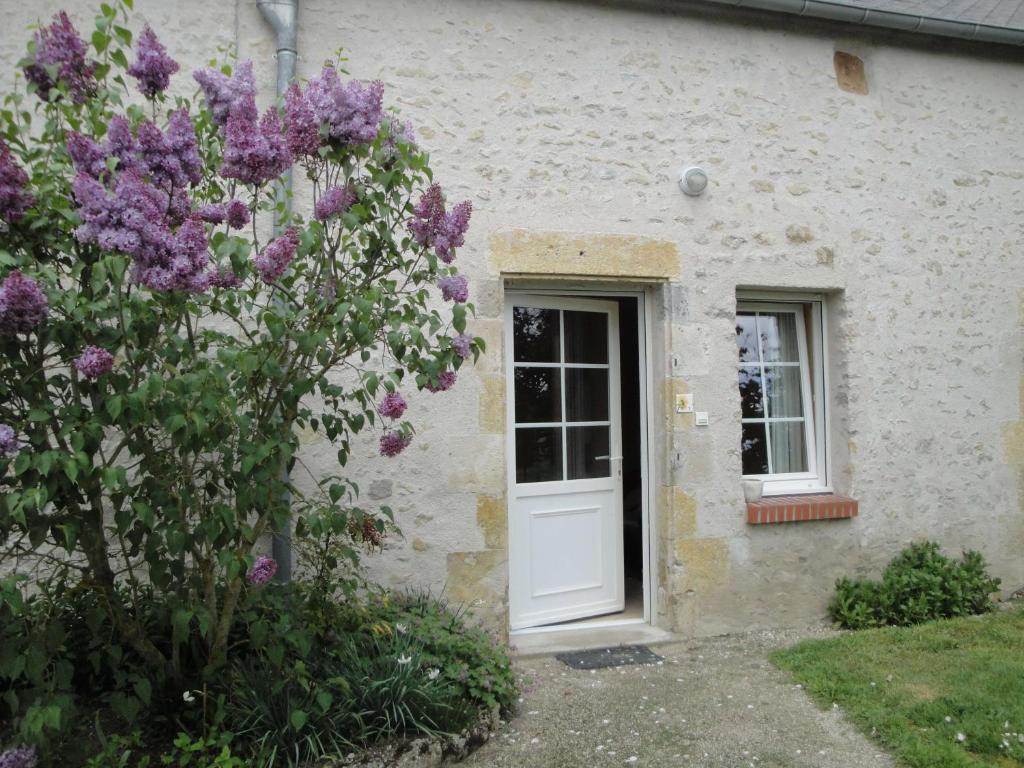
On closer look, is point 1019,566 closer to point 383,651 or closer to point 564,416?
point 564,416

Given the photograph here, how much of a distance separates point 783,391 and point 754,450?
450mm

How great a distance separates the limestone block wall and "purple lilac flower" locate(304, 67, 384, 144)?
1571 millimetres

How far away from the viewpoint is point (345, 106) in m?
2.99

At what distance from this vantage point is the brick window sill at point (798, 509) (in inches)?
199

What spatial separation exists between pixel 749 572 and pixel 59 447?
3792 millimetres

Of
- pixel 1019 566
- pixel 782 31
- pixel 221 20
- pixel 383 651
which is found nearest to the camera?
pixel 383 651

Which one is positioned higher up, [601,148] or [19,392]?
[601,148]

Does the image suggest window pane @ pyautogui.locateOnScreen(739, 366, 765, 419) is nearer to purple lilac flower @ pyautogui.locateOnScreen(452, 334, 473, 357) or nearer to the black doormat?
the black doormat

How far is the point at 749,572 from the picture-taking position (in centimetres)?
506

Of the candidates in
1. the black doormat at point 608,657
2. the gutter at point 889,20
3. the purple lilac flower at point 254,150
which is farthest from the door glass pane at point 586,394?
the purple lilac flower at point 254,150

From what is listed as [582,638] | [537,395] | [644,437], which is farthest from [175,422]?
[644,437]

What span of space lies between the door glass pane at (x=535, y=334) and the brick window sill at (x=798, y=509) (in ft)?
4.93

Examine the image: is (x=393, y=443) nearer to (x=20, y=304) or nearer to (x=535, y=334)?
(x=20, y=304)

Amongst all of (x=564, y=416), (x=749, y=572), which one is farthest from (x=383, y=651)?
(x=749, y=572)
